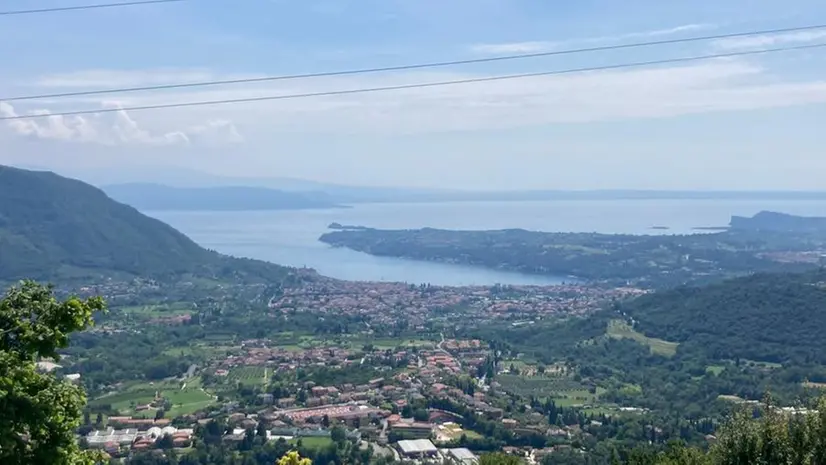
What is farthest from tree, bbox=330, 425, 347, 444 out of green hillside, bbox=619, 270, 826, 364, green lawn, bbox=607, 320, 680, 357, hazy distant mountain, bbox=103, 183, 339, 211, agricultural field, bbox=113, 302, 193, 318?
hazy distant mountain, bbox=103, 183, 339, 211

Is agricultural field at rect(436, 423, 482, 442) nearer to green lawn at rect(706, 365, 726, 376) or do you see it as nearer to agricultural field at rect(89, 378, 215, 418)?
agricultural field at rect(89, 378, 215, 418)

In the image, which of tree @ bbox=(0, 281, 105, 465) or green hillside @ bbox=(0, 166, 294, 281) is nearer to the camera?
tree @ bbox=(0, 281, 105, 465)

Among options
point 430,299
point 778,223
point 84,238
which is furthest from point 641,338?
point 778,223

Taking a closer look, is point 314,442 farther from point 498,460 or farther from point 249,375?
point 498,460

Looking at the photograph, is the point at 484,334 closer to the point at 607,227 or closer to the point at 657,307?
the point at 657,307

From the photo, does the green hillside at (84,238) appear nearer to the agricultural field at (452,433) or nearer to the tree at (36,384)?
the agricultural field at (452,433)

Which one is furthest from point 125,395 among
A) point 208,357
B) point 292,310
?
point 292,310
